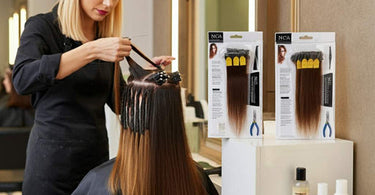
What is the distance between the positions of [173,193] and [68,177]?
605mm

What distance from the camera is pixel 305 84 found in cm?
145

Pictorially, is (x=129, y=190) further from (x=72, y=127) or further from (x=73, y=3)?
(x=73, y=3)

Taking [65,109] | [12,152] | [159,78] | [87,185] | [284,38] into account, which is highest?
[284,38]

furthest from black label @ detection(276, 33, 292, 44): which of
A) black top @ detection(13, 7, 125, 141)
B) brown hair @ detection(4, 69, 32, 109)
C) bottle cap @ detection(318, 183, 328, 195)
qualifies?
brown hair @ detection(4, 69, 32, 109)

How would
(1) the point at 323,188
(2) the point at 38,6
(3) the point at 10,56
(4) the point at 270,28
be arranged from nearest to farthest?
(1) the point at 323,188, (4) the point at 270,28, (2) the point at 38,6, (3) the point at 10,56

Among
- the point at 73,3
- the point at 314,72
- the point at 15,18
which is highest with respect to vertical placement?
the point at 15,18

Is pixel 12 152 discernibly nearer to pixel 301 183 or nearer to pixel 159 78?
pixel 159 78

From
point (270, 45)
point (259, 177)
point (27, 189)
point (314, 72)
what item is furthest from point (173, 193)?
point (270, 45)

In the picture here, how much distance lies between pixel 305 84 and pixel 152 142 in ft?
1.76

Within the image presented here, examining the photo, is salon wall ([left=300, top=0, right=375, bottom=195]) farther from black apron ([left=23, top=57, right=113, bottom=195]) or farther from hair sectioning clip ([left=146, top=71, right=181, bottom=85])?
black apron ([left=23, top=57, right=113, bottom=195])

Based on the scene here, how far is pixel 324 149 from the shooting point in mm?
1383

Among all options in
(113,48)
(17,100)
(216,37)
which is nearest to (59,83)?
(113,48)

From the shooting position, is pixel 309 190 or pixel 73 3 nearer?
pixel 309 190

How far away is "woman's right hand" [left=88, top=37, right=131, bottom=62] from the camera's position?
4.64ft
